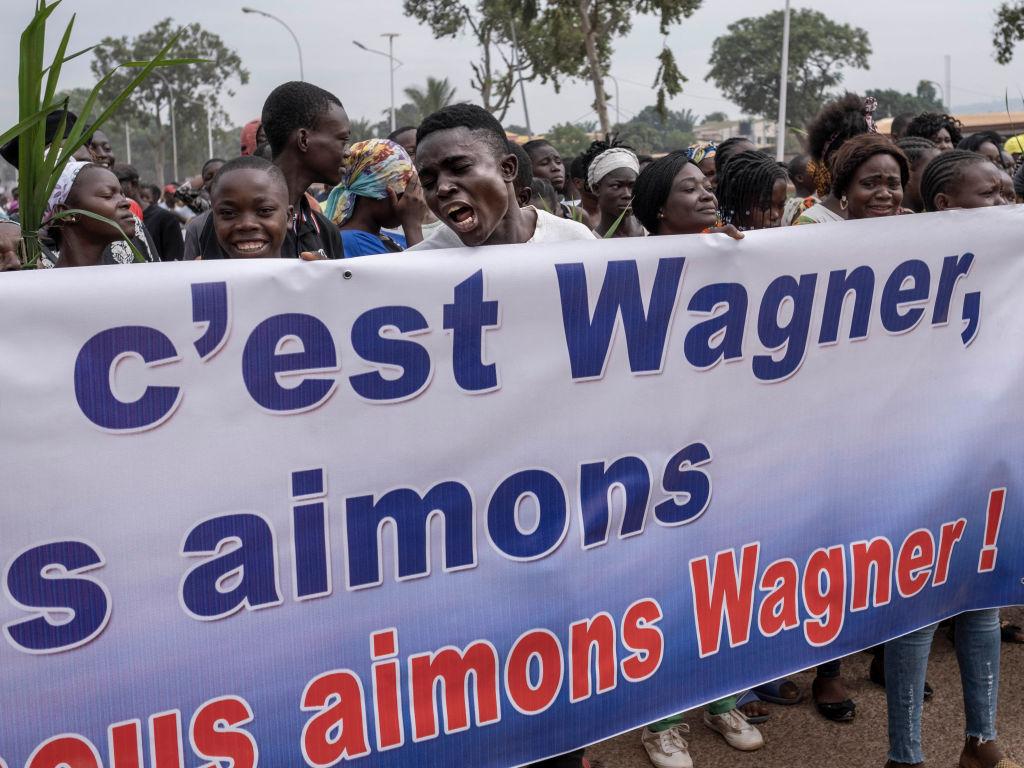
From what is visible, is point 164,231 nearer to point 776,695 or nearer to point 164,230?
point 164,230

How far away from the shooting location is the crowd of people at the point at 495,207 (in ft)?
9.11

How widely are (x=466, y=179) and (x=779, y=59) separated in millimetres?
78963

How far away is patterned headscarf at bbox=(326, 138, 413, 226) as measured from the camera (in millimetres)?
3988

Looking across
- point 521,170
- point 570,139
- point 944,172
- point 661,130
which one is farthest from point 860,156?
point 661,130

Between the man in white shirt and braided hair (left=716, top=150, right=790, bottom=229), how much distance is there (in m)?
1.64

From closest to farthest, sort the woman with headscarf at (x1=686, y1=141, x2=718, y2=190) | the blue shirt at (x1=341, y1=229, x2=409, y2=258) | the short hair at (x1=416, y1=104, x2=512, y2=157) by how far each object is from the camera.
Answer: the short hair at (x1=416, y1=104, x2=512, y2=157)
the blue shirt at (x1=341, y1=229, x2=409, y2=258)
the woman with headscarf at (x1=686, y1=141, x2=718, y2=190)

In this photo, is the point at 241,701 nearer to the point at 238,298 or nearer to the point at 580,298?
the point at 238,298

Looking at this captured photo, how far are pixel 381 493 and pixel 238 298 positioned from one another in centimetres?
49

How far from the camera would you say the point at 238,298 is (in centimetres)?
216

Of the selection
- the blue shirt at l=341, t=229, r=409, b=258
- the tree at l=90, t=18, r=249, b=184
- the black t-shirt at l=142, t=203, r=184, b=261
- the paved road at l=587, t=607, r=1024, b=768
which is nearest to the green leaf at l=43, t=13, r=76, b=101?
the blue shirt at l=341, t=229, r=409, b=258

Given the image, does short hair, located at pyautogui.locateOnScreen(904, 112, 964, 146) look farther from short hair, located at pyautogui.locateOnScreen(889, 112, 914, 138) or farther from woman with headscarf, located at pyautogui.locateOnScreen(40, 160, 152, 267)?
woman with headscarf, located at pyautogui.locateOnScreen(40, 160, 152, 267)

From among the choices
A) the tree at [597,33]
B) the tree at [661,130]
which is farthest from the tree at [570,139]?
the tree at [597,33]

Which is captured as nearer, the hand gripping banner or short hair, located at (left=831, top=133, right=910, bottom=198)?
the hand gripping banner

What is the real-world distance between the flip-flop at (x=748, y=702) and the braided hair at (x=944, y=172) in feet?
5.69
